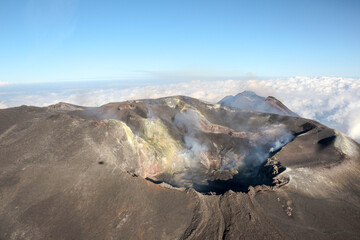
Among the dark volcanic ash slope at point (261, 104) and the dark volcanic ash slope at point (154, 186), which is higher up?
the dark volcanic ash slope at point (154, 186)

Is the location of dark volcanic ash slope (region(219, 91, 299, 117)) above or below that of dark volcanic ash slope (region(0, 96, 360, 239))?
below

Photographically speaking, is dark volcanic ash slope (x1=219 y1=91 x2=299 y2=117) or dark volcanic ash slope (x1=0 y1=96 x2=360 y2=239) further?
dark volcanic ash slope (x1=219 y1=91 x2=299 y2=117)

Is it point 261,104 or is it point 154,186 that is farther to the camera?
point 261,104

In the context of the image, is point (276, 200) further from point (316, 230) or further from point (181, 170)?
point (181, 170)

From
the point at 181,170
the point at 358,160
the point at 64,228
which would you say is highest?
the point at 64,228

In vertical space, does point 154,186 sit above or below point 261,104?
above

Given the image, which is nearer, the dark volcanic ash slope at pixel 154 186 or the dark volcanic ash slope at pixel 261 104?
the dark volcanic ash slope at pixel 154 186

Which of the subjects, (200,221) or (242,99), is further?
(242,99)

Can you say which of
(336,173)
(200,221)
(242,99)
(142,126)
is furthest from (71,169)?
(242,99)
